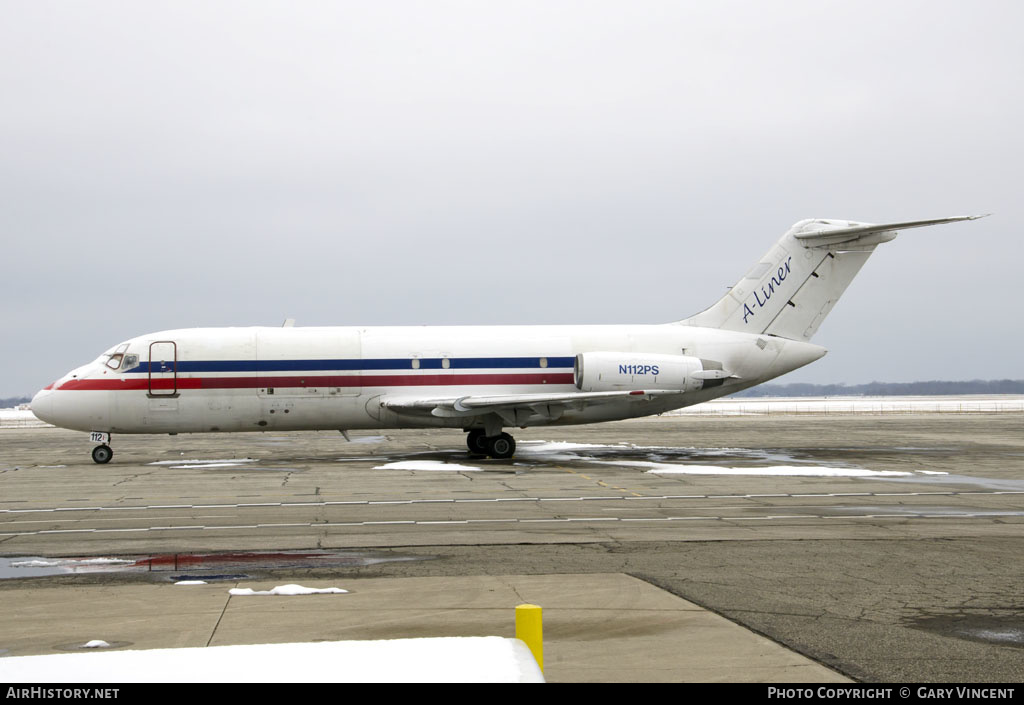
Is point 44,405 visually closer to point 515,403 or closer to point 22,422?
point 515,403

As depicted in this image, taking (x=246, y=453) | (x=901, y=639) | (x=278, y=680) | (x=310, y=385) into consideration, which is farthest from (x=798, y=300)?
(x=278, y=680)

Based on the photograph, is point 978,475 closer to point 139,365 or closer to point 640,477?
point 640,477

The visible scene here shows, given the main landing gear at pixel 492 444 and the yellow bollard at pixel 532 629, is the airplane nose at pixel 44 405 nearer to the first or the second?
the main landing gear at pixel 492 444

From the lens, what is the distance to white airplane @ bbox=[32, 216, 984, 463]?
27.2 m

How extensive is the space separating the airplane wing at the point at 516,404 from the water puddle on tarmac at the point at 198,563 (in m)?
14.5

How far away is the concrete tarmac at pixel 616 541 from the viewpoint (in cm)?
807

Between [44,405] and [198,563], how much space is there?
17.8 meters

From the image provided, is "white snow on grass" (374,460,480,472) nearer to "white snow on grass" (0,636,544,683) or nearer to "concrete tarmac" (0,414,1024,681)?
"concrete tarmac" (0,414,1024,681)

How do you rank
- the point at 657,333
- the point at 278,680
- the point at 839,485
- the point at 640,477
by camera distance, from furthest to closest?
the point at 657,333 < the point at 640,477 < the point at 839,485 < the point at 278,680

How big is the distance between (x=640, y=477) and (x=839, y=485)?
14.6ft

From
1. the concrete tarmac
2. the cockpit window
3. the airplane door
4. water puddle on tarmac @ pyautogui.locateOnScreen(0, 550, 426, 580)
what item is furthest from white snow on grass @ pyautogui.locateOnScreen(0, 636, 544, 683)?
the cockpit window

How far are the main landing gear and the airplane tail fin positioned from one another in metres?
7.71

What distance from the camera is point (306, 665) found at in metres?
4.90

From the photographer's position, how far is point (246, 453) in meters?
33.2
